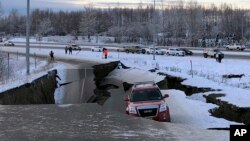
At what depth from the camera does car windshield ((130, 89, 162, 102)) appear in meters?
19.7

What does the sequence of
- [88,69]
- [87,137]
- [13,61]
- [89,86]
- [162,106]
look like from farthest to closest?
[13,61], [88,69], [89,86], [162,106], [87,137]

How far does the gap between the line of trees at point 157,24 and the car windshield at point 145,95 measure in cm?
8425

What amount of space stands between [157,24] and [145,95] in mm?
107716

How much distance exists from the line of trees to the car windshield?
84.2 metres

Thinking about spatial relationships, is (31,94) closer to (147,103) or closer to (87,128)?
(147,103)

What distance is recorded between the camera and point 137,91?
66.3ft

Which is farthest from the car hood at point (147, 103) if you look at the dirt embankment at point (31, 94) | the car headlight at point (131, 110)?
the dirt embankment at point (31, 94)

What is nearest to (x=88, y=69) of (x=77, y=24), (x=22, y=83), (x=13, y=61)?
A: (x=22, y=83)

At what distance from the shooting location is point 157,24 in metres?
126

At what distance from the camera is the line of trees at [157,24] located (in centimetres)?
12311

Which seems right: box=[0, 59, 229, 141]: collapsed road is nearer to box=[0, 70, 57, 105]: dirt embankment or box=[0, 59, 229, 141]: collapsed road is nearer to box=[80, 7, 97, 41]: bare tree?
box=[0, 70, 57, 105]: dirt embankment

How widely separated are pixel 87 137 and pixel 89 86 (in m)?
23.8

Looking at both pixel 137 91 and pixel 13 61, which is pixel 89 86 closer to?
pixel 137 91

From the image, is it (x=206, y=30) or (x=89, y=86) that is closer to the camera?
(x=89, y=86)
